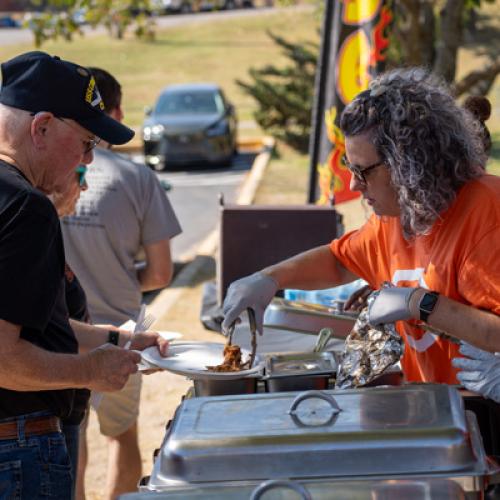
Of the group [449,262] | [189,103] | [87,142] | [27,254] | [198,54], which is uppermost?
[87,142]

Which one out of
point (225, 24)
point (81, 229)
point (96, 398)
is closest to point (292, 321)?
point (96, 398)

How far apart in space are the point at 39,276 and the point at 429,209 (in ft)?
3.39

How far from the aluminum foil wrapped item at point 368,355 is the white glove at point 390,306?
0.04 metres

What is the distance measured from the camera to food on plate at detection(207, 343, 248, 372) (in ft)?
9.16

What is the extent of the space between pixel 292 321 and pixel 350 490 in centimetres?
162

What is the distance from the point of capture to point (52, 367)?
248cm

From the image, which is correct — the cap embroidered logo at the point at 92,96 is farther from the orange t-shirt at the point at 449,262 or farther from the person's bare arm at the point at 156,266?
the person's bare arm at the point at 156,266

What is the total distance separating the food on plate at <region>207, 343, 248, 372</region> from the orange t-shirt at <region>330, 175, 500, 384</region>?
48cm

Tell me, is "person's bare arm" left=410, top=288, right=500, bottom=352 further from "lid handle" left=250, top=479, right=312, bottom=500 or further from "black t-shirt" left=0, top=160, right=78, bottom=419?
"black t-shirt" left=0, top=160, right=78, bottom=419

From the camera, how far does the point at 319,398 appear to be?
→ 2217 millimetres

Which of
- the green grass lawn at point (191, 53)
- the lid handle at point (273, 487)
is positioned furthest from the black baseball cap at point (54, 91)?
the green grass lawn at point (191, 53)

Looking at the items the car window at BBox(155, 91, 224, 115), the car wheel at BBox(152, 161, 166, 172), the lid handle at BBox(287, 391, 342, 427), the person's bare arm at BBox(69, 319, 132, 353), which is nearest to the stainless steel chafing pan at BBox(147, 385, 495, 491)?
the lid handle at BBox(287, 391, 342, 427)

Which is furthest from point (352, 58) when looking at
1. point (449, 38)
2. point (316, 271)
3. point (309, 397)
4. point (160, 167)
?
point (160, 167)

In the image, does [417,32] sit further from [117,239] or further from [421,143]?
[421,143]
